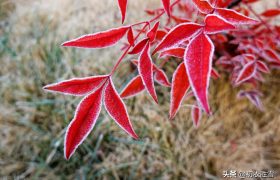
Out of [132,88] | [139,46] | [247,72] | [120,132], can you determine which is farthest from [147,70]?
[120,132]

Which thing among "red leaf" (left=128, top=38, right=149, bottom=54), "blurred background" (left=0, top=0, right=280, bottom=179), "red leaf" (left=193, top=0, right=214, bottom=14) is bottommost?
"blurred background" (left=0, top=0, right=280, bottom=179)

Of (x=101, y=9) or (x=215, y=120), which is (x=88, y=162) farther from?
(x=101, y=9)

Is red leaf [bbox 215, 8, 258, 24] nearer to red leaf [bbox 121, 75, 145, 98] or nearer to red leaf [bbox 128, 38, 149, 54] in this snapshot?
red leaf [bbox 128, 38, 149, 54]

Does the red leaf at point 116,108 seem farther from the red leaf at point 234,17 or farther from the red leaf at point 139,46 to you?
the red leaf at point 234,17

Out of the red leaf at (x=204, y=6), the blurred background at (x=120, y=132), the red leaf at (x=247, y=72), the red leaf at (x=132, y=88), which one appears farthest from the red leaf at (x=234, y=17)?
the blurred background at (x=120, y=132)

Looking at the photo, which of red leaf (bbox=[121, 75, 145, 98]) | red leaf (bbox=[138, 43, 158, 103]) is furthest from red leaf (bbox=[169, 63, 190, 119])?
red leaf (bbox=[121, 75, 145, 98])
